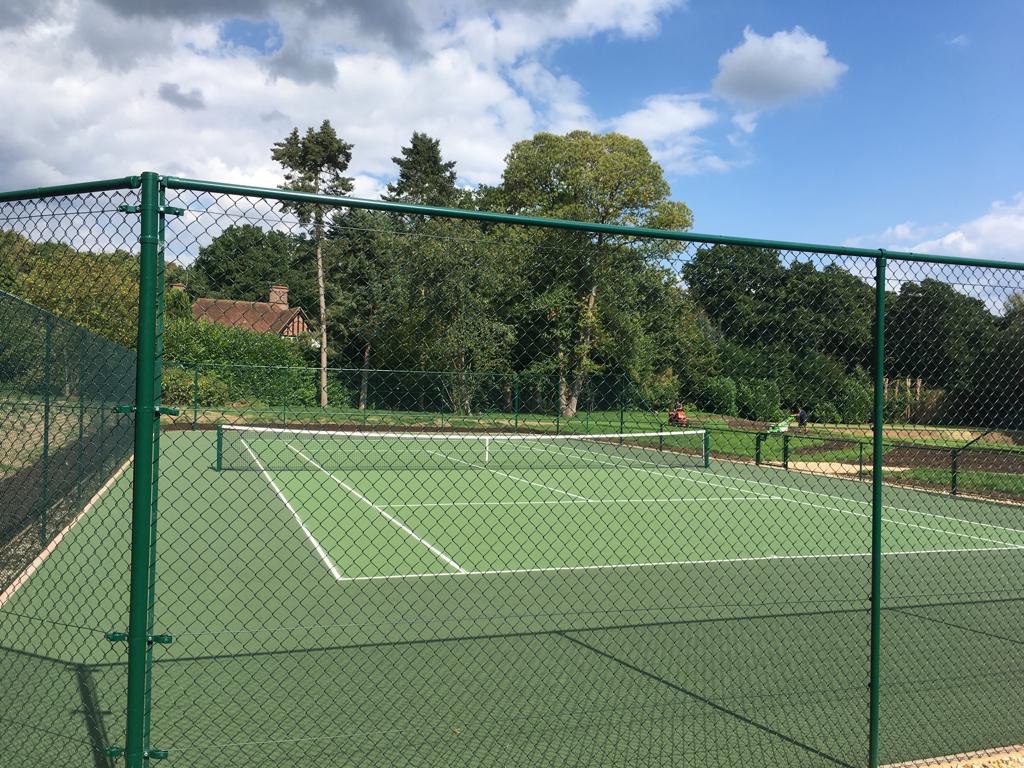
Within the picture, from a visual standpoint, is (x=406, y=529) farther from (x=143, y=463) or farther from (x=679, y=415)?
(x=143, y=463)

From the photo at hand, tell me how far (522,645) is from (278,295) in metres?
3.56

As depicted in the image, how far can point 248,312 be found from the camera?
3.71 metres

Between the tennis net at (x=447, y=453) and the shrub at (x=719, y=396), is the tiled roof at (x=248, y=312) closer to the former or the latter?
the shrub at (x=719, y=396)

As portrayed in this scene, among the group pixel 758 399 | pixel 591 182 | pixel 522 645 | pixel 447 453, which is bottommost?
pixel 447 453

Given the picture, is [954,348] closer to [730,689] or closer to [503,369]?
[730,689]

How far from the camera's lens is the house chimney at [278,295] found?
3545 mm

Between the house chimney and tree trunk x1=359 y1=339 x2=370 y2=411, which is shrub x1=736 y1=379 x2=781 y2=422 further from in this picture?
the house chimney

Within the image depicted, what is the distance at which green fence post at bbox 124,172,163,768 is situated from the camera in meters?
3.03

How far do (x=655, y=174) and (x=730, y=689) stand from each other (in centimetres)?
4295

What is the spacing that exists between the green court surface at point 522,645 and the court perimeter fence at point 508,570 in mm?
33

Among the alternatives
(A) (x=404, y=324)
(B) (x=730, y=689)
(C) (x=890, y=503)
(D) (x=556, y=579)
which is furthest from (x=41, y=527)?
(C) (x=890, y=503)

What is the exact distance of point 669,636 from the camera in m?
6.42

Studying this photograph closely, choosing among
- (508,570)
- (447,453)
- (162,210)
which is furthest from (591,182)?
(162,210)

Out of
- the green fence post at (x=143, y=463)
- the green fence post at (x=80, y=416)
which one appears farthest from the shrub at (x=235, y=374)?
the green fence post at (x=143, y=463)
